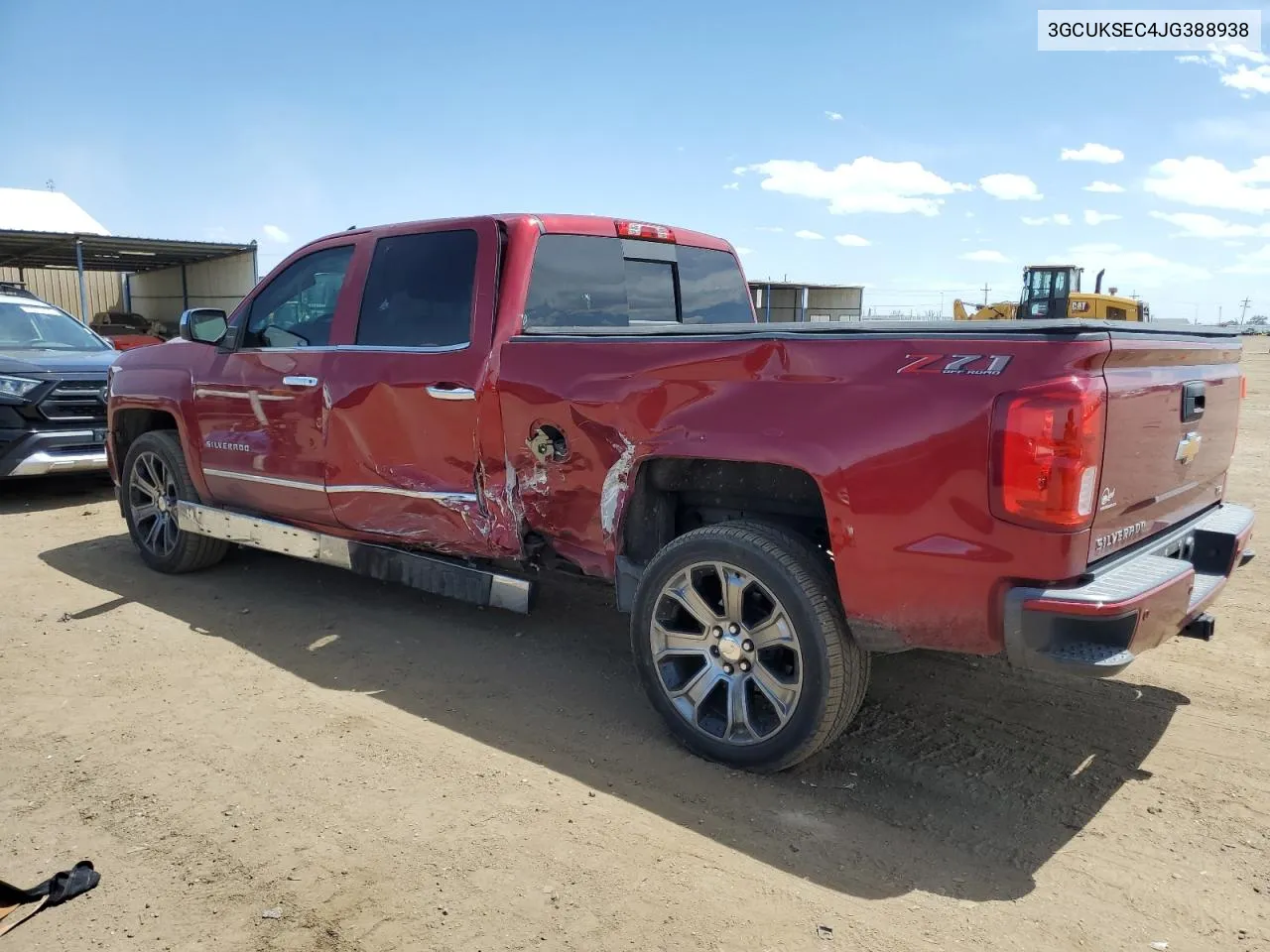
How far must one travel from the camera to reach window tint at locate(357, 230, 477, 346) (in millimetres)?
4266

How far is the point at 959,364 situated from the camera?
272 centimetres

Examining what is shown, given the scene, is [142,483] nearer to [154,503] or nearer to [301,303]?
[154,503]

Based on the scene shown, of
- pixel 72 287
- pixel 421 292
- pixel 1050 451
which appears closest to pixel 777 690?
pixel 1050 451

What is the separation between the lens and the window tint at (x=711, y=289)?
16.8 ft

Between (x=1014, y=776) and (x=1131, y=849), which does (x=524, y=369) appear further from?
(x=1131, y=849)

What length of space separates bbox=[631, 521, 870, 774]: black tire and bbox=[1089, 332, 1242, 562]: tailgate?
854mm

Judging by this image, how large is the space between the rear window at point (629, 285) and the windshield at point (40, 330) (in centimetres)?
763

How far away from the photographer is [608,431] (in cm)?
365

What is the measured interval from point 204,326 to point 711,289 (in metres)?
2.97

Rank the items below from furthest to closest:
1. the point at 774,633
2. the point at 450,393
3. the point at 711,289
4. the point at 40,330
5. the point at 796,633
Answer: the point at 40,330 < the point at 711,289 < the point at 450,393 < the point at 774,633 < the point at 796,633

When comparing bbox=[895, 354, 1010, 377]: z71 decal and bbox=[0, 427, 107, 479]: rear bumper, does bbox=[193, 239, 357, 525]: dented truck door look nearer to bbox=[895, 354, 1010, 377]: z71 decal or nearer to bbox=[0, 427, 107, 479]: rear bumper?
bbox=[895, 354, 1010, 377]: z71 decal

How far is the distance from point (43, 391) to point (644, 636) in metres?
7.29

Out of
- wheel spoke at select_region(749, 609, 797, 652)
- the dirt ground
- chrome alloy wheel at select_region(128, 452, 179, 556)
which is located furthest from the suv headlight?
wheel spoke at select_region(749, 609, 797, 652)

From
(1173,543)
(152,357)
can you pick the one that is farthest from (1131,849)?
(152,357)
